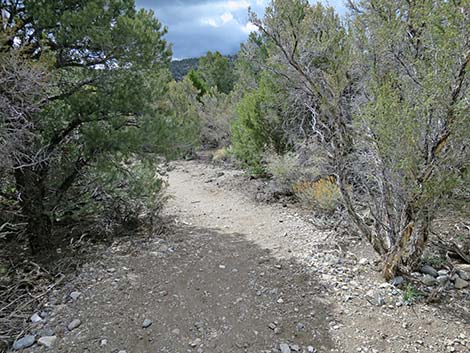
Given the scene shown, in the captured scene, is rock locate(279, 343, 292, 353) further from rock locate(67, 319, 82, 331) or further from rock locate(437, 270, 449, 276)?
rock locate(437, 270, 449, 276)

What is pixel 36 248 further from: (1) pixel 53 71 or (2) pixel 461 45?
(2) pixel 461 45

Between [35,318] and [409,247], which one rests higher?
[409,247]

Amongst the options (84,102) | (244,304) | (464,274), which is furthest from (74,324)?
(464,274)

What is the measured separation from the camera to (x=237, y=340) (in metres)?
2.81

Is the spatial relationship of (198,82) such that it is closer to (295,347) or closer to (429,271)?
(429,271)

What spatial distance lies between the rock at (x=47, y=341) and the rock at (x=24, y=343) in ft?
0.24

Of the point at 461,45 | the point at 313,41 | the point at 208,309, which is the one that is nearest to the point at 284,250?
the point at 208,309

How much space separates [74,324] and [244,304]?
1580 mm

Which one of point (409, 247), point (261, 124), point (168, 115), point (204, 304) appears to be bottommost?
point (204, 304)

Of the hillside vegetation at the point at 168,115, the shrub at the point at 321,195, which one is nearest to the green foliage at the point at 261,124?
the shrub at the point at 321,195

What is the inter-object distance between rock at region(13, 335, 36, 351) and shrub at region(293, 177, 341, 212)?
14.2 ft

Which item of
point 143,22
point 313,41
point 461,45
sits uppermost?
point 143,22

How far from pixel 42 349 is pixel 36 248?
171 centimetres

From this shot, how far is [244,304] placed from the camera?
329cm
